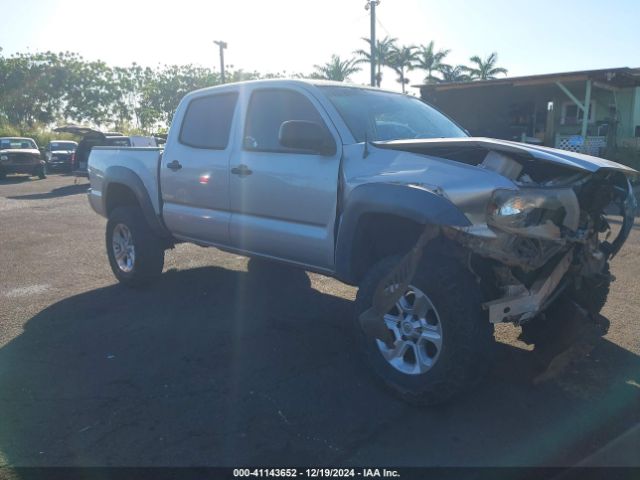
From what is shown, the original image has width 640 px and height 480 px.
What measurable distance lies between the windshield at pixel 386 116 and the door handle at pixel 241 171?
896 mm

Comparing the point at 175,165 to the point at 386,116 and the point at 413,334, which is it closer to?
the point at 386,116

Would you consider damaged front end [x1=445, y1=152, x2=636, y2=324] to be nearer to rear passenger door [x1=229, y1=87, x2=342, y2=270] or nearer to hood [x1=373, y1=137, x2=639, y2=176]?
hood [x1=373, y1=137, x2=639, y2=176]

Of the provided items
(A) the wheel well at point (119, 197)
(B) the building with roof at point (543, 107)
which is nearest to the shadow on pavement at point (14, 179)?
(B) the building with roof at point (543, 107)

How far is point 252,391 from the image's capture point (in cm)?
373

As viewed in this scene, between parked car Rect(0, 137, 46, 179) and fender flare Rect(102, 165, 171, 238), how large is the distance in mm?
20306

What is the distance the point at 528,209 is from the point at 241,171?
96.9 inches

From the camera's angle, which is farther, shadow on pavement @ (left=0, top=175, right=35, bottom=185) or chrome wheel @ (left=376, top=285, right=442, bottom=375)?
shadow on pavement @ (left=0, top=175, right=35, bottom=185)

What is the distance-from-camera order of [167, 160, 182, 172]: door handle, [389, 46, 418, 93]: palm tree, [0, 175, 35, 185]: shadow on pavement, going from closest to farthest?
[167, 160, 182, 172]: door handle → [0, 175, 35, 185]: shadow on pavement → [389, 46, 418, 93]: palm tree

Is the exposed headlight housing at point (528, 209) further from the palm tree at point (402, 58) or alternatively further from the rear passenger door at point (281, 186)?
the palm tree at point (402, 58)

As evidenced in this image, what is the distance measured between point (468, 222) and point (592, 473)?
1.41 m

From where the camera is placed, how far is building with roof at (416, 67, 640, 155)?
67.3 feet

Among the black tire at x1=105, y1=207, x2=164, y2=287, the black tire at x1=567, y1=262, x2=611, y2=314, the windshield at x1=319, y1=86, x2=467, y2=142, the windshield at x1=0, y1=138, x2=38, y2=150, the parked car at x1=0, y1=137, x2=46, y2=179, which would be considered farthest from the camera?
the windshield at x1=0, y1=138, x2=38, y2=150

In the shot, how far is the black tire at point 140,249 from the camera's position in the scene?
19.9 feet

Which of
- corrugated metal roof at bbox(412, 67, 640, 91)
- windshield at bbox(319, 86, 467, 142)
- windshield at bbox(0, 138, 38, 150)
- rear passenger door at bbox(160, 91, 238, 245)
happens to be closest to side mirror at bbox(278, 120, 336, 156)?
windshield at bbox(319, 86, 467, 142)
